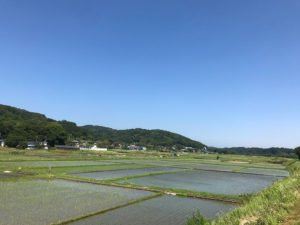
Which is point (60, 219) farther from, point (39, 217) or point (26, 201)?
point (26, 201)

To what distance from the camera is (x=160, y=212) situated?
10.5 meters

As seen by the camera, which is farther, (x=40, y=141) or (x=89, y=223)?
(x=40, y=141)

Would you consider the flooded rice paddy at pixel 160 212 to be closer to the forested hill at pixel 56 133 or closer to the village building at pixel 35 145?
the forested hill at pixel 56 133

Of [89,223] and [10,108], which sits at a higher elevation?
[10,108]

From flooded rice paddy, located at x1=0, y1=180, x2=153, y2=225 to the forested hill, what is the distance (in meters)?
56.2

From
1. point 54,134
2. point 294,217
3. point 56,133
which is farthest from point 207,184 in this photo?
point 56,133

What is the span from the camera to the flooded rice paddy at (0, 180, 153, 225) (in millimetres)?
8555

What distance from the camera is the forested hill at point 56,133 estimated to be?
74150mm

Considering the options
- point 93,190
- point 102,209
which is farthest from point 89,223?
point 93,190

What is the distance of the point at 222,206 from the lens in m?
12.2

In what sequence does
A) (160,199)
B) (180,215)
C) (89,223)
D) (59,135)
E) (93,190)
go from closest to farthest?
(89,223), (180,215), (160,199), (93,190), (59,135)

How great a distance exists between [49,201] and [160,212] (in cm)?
Answer: 545

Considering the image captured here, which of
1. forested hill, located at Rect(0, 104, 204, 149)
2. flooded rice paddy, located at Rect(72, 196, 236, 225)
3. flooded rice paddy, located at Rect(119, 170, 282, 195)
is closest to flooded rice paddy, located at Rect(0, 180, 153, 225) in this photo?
flooded rice paddy, located at Rect(72, 196, 236, 225)

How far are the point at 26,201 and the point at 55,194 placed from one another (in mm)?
1870
